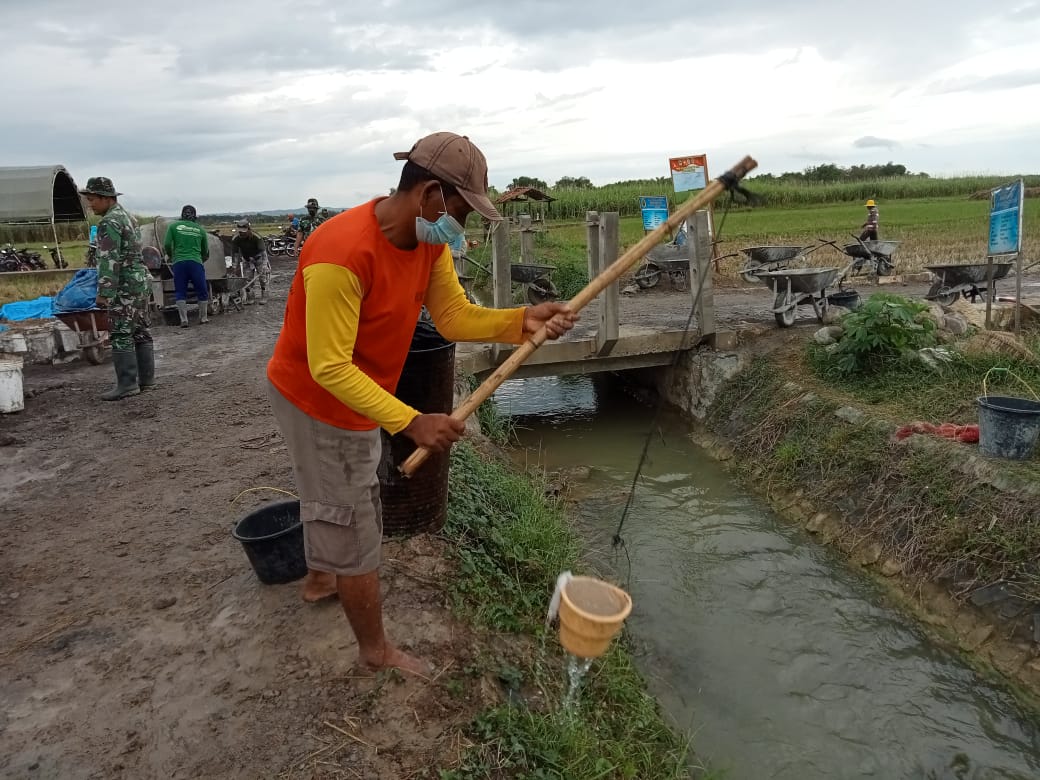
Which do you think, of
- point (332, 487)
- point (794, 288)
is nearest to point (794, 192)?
point (794, 288)

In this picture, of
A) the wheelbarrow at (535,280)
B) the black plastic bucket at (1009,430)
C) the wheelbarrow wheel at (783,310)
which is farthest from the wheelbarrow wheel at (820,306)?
the wheelbarrow at (535,280)

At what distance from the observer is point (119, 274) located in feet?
20.5

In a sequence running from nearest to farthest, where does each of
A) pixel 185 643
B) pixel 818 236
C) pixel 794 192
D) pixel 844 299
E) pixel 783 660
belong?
pixel 185 643
pixel 783 660
pixel 844 299
pixel 818 236
pixel 794 192

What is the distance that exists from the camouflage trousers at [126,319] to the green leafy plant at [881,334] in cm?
655

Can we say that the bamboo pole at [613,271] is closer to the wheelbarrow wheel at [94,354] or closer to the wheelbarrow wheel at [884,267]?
the wheelbarrow wheel at [94,354]

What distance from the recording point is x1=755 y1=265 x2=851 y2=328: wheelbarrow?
779 cm

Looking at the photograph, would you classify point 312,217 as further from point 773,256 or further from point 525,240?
point 773,256

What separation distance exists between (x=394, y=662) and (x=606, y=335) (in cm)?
529

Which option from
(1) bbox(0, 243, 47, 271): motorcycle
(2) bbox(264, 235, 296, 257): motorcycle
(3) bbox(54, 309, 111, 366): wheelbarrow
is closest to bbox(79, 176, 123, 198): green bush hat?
(3) bbox(54, 309, 111, 366): wheelbarrow

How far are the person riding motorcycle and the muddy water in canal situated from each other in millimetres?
9575

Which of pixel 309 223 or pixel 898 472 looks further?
pixel 309 223

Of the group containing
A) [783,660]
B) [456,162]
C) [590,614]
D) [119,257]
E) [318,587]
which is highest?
[456,162]

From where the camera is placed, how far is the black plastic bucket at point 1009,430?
177 inches

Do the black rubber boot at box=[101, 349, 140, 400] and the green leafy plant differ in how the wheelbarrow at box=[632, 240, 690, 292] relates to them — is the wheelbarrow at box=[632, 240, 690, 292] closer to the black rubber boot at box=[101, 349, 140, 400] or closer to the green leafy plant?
the green leafy plant
